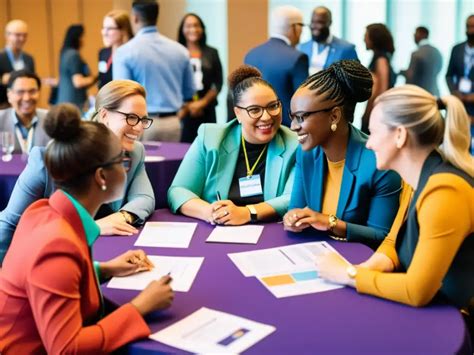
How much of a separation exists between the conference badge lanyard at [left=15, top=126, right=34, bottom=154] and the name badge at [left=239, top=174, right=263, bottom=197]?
178cm

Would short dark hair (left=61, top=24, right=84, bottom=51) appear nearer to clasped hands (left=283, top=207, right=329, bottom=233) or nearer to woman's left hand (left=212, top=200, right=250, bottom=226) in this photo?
woman's left hand (left=212, top=200, right=250, bottom=226)

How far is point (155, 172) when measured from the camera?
371 centimetres

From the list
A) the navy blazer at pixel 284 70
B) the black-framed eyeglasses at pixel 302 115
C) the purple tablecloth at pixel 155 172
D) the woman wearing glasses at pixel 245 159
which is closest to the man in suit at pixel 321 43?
the navy blazer at pixel 284 70

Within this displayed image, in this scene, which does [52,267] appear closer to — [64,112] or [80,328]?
[80,328]

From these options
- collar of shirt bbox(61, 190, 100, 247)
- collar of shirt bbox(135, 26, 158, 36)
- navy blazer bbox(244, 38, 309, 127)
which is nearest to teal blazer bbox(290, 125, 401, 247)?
collar of shirt bbox(61, 190, 100, 247)

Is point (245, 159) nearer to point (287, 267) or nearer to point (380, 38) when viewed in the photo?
point (287, 267)

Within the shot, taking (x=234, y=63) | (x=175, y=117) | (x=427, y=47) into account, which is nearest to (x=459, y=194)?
(x=175, y=117)

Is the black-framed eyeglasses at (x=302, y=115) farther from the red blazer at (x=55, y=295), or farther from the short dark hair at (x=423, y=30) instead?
the short dark hair at (x=423, y=30)

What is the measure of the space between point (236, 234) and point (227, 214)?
17cm

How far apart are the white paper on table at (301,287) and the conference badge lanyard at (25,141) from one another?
2.61 meters

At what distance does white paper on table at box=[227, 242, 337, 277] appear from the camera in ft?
6.61

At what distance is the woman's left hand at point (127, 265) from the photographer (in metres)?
1.96

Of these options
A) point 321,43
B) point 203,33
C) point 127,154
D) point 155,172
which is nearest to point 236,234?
point 127,154

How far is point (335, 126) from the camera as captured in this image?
2.47 metres
